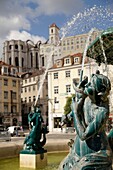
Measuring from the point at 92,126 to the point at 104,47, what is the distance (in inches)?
218

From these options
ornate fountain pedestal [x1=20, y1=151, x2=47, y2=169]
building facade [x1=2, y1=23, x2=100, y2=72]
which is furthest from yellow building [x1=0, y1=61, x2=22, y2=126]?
ornate fountain pedestal [x1=20, y1=151, x2=47, y2=169]

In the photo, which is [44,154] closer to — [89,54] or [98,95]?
[89,54]

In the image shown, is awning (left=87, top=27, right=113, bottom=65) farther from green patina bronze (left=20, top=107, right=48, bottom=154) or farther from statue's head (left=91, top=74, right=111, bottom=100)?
statue's head (left=91, top=74, right=111, bottom=100)

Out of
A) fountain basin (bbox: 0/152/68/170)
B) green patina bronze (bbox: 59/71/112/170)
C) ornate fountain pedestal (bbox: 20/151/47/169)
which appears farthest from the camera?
fountain basin (bbox: 0/152/68/170)

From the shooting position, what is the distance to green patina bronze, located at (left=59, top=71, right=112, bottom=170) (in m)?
5.42

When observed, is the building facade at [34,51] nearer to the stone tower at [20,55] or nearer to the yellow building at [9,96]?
the stone tower at [20,55]

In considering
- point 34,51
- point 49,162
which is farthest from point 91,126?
point 34,51

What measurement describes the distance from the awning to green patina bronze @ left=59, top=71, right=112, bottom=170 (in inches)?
162

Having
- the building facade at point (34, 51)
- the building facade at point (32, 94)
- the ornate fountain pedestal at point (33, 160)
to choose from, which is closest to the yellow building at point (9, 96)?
the building facade at point (32, 94)

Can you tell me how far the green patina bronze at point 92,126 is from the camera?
5.42 metres

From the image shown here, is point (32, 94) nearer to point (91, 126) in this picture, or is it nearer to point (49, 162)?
point (49, 162)

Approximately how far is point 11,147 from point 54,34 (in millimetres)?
111202

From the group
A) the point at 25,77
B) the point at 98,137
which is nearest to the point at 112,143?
the point at 98,137

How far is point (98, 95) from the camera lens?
5.55 meters
